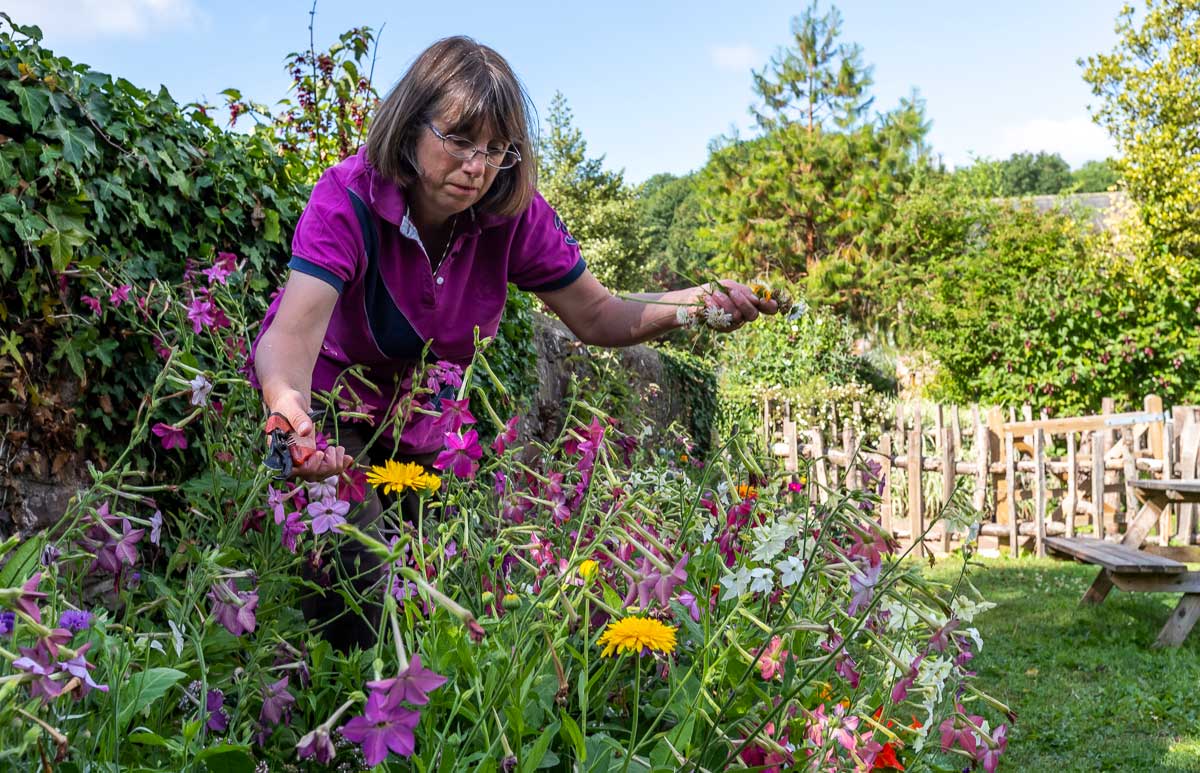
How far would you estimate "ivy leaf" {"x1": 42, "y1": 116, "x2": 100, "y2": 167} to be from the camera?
2518 mm

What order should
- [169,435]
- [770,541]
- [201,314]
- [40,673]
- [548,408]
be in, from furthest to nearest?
[548,408] < [201,314] < [169,435] < [770,541] < [40,673]

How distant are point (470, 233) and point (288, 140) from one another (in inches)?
110

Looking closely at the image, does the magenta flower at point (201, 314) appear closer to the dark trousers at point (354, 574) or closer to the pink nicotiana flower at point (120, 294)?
the pink nicotiana flower at point (120, 294)

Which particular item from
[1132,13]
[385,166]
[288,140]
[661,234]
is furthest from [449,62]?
[661,234]

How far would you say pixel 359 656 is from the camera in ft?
5.23

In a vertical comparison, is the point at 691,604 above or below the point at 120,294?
below

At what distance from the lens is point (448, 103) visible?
6.33ft

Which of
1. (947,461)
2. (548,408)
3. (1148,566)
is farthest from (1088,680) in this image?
(947,461)

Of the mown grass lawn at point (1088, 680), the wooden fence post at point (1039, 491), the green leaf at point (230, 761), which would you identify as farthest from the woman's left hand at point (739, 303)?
the wooden fence post at point (1039, 491)

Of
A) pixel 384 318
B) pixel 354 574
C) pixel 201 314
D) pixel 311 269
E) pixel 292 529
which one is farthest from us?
pixel 201 314

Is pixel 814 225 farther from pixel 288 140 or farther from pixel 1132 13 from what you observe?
pixel 288 140

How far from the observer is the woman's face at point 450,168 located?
6.33ft

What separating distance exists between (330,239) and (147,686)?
0.92 meters

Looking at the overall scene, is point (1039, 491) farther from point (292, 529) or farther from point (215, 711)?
point (215, 711)
